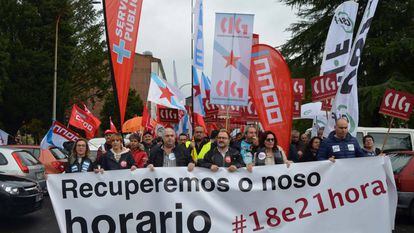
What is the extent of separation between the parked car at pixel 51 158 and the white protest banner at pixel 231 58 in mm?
4809

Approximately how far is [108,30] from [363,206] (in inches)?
171

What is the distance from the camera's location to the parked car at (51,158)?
41.0 ft

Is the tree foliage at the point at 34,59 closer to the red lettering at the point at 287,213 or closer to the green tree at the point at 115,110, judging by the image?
the red lettering at the point at 287,213

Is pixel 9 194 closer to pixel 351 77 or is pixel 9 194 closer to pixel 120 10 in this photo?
pixel 120 10

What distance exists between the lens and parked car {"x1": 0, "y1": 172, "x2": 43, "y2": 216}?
8.80 metres

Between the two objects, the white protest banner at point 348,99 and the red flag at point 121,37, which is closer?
the red flag at point 121,37

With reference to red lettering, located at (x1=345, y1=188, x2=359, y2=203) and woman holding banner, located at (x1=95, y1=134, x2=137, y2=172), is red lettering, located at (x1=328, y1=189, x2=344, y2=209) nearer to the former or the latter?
red lettering, located at (x1=345, y1=188, x2=359, y2=203)

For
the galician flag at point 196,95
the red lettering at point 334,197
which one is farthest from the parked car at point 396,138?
the red lettering at point 334,197

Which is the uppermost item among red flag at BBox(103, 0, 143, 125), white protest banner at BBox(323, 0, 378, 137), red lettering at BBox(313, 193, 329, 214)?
red flag at BBox(103, 0, 143, 125)

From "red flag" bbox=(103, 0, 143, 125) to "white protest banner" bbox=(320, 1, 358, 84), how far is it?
417 centimetres

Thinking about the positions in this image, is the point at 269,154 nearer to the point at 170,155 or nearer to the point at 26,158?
the point at 170,155

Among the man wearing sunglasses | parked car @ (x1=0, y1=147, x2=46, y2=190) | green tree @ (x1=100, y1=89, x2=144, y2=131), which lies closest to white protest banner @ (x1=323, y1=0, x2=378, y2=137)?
the man wearing sunglasses

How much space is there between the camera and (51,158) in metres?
13.2

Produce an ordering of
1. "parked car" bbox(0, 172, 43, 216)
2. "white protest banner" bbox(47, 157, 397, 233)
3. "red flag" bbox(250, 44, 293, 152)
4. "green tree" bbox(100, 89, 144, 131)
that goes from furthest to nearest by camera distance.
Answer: "green tree" bbox(100, 89, 144, 131) < "parked car" bbox(0, 172, 43, 216) < "red flag" bbox(250, 44, 293, 152) < "white protest banner" bbox(47, 157, 397, 233)
